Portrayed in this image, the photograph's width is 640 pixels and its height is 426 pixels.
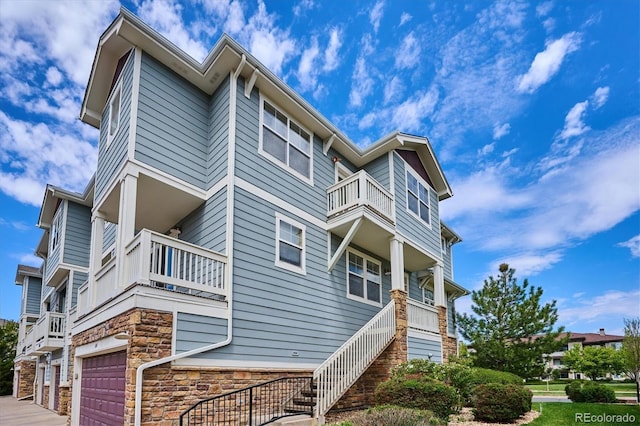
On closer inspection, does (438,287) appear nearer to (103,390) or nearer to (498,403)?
(498,403)

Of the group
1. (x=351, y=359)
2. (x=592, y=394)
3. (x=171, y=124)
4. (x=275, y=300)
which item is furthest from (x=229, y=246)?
(x=592, y=394)

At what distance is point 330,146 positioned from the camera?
14.5 meters

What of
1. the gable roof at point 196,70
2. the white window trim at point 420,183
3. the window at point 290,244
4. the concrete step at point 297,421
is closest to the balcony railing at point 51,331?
→ the gable roof at point 196,70

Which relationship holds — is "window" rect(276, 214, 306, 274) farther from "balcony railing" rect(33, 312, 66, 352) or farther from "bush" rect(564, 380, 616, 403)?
"balcony railing" rect(33, 312, 66, 352)

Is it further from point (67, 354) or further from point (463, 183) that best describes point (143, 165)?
point (463, 183)

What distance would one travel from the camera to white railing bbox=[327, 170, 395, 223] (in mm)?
13023

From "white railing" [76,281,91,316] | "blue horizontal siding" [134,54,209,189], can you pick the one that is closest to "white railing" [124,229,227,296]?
"blue horizontal siding" [134,54,209,189]

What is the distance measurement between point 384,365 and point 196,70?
10.1m

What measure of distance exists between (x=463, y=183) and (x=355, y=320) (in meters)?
14.7

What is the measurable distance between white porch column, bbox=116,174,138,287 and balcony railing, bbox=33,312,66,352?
39.1ft

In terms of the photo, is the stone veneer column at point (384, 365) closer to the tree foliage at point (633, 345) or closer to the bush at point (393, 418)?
the bush at point (393, 418)

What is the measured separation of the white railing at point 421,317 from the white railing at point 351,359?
1.27m

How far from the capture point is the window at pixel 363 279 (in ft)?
47.2

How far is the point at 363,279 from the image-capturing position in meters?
15.0
